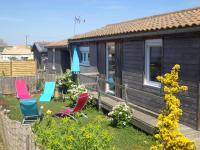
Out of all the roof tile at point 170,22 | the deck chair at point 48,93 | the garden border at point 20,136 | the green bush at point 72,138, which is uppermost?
the roof tile at point 170,22

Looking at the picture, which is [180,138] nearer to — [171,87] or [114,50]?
[171,87]

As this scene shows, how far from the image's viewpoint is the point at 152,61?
11.2 meters

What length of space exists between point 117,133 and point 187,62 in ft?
9.57

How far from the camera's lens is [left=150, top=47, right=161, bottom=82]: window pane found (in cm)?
1076

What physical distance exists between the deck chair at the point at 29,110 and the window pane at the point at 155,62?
430 cm

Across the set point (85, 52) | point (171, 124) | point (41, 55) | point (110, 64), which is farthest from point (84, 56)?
point (41, 55)

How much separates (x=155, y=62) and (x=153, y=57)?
242mm

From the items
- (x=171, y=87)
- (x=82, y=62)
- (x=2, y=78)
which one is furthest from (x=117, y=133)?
(x=2, y=78)

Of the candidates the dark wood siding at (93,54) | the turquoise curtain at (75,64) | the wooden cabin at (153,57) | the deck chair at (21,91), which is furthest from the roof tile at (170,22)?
the deck chair at (21,91)

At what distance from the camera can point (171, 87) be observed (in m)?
4.60

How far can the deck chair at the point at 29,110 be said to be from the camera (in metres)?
11.3

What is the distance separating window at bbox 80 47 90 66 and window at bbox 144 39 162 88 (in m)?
6.67

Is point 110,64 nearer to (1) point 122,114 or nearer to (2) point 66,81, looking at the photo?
(2) point 66,81

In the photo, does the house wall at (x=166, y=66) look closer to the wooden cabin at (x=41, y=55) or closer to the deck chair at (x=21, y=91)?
the deck chair at (x=21, y=91)
